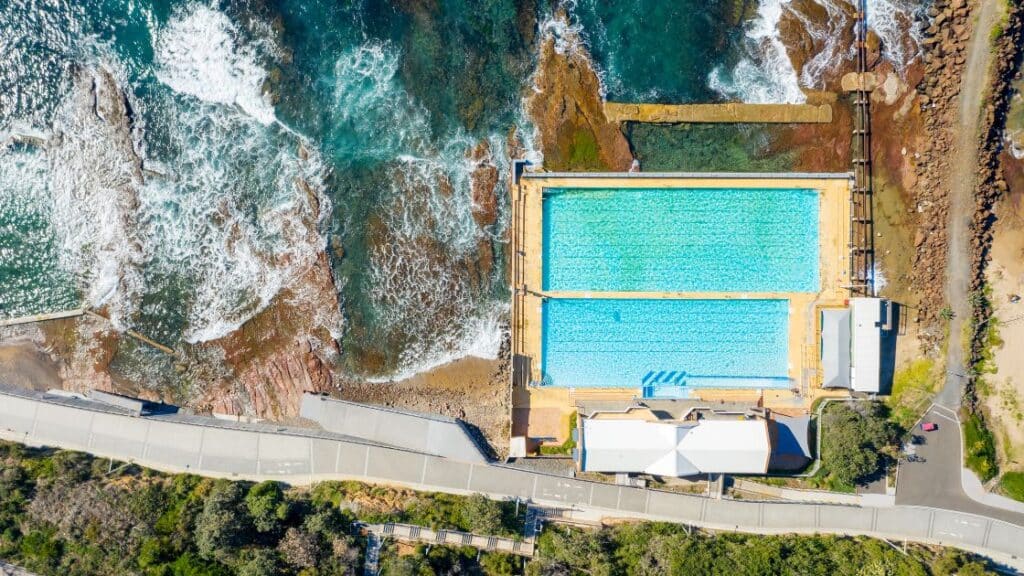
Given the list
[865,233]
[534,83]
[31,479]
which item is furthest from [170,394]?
[865,233]

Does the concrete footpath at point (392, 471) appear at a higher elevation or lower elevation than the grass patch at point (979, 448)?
lower

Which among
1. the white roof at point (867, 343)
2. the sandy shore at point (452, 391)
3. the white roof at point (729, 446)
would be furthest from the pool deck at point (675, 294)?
the white roof at point (729, 446)

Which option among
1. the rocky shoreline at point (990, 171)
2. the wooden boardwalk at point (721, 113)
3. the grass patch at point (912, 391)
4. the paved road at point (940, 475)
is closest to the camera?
the rocky shoreline at point (990, 171)

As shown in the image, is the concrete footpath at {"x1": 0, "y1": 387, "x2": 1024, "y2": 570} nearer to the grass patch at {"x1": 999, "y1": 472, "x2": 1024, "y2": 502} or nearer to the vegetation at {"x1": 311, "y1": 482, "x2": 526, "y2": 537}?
the vegetation at {"x1": 311, "y1": 482, "x2": 526, "y2": 537}

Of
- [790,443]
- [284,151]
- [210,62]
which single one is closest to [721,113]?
[790,443]

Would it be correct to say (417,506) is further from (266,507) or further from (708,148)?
(708,148)

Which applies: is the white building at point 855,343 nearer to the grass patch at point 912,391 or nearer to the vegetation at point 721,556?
the grass patch at point 912,391
